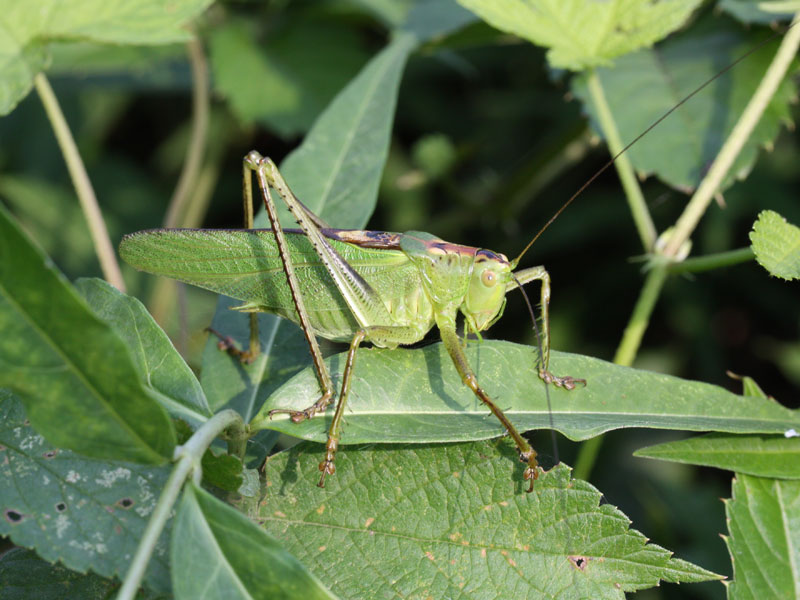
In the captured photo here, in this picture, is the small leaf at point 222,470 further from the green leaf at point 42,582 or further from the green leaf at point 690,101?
the green leaf at point 690,101

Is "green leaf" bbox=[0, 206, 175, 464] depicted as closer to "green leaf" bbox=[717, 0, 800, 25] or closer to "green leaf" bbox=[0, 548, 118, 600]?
"green leaf" bbox=[0, 548, 118, 600]

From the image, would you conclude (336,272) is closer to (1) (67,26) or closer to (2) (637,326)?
(2) (637,326)

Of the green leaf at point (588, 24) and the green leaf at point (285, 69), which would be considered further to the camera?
the green leaf at point (285, 69)

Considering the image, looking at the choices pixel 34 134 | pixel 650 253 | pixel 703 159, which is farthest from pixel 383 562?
pixel 34 134

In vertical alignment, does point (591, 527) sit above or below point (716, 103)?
below

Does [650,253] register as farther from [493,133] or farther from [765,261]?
[493,133]

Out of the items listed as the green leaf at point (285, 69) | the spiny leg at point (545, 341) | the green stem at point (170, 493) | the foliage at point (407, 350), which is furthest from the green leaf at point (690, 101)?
the green stem at point (170, 493)

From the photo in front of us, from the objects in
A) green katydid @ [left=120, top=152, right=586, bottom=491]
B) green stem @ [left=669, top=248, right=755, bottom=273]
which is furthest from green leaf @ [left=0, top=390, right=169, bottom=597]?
green stem @ [left=669, top=248, right=755, bottom=273]
